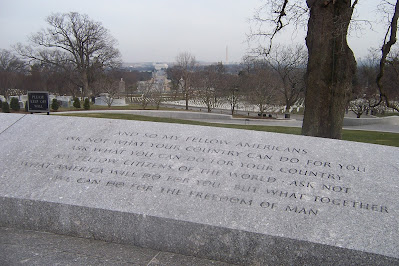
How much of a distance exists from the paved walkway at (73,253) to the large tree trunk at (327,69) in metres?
5.76

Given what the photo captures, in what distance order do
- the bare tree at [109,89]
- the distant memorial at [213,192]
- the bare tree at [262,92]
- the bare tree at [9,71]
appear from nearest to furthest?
the distant memorial at [213,192] → the bare tree at [262,92] → the bare tree at [109,89] → the bare tree at [9,71]

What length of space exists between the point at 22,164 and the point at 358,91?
4199 centimetres

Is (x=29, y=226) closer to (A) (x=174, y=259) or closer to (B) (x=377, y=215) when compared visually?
(A) (x=174, y=259)

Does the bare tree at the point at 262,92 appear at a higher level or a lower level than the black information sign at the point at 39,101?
higher

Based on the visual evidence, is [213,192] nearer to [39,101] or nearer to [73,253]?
[73,253]

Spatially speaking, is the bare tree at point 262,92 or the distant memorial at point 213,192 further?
the bare tree at point 262,92

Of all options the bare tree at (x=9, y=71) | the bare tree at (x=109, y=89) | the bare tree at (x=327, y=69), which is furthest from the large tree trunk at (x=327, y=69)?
the bare tree at (x=9, y=71)

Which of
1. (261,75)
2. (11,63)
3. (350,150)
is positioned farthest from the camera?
(11,63)

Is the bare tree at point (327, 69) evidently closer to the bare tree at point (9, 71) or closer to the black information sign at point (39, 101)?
the black information sign at point (39, 101)

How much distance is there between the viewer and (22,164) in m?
4.15

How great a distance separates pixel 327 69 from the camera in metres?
7.80

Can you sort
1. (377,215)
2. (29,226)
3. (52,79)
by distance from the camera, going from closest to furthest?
(377,215) < (29,226) < (52,79)

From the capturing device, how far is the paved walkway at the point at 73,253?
10.0ft

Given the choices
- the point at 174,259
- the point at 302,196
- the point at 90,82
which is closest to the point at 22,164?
the point at 174,259
